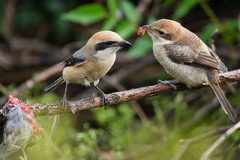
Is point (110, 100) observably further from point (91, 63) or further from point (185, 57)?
point (185, 57)

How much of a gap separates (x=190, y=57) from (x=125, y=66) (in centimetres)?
272

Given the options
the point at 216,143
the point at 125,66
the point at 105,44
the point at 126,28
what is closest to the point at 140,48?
the point at 126,28

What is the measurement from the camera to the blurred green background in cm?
437

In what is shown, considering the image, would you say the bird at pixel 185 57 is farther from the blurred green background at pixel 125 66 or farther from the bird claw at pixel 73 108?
the bird claw at pixel 73 108

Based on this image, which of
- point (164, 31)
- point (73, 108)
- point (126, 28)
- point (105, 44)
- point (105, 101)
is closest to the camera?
point (73, 108)

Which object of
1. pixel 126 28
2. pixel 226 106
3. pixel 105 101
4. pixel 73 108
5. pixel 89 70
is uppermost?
pixel 126 28

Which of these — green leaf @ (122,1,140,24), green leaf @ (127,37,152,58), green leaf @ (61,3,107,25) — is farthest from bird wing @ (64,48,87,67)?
green leaf @ (127,37,152,58)

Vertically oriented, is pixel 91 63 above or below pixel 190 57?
above

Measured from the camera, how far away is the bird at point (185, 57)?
341cm

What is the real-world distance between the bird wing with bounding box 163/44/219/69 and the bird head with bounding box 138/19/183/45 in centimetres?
10

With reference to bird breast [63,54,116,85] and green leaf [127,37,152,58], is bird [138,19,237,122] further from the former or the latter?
green leaf [127,37,152,58]

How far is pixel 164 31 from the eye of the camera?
3.59 meters

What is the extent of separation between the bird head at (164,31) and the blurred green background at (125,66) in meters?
0.68

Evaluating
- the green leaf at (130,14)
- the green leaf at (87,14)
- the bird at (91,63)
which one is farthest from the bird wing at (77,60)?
the green leaf at (130,14)
